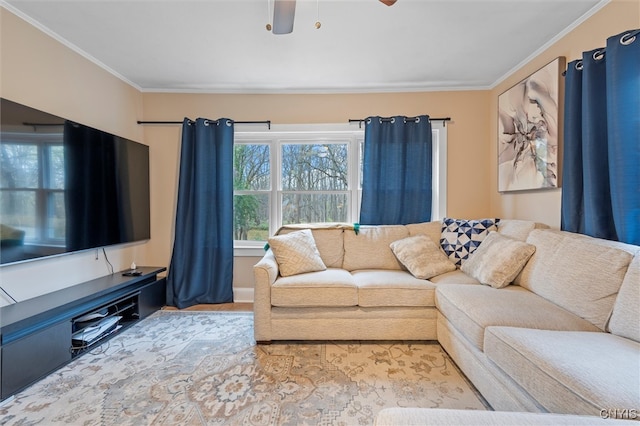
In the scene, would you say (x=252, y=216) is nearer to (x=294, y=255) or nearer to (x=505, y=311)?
(x=294, y=255)

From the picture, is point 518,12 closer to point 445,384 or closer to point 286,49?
point 286,49

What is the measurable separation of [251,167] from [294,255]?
1.47 meters

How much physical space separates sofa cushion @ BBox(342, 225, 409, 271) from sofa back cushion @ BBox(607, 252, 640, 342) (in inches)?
60.9

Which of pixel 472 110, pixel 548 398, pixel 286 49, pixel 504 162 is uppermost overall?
pixel 286 49

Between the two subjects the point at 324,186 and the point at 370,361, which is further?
the point at 324,186

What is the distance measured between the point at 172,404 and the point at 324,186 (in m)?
2.46

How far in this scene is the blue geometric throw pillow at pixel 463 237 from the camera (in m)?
2.65

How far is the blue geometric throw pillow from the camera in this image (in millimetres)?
2654

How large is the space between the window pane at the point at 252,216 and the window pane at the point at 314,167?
1.15 feet

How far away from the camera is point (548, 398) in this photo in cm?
110

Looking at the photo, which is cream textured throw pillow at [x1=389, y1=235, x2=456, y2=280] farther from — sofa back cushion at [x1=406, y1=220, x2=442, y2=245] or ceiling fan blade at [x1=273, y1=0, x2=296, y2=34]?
ceiling fan blade at [x1=273, y1=0, x2=296, y2=34]

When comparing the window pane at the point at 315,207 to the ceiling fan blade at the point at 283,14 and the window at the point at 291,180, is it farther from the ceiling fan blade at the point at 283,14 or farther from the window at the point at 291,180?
the ceiling fan blade at the point at 283,14

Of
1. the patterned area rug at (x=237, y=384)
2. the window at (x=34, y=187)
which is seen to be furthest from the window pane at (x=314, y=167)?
the window at (x=34, y=187)

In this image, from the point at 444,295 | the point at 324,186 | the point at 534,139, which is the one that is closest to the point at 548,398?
the point at 444,295
